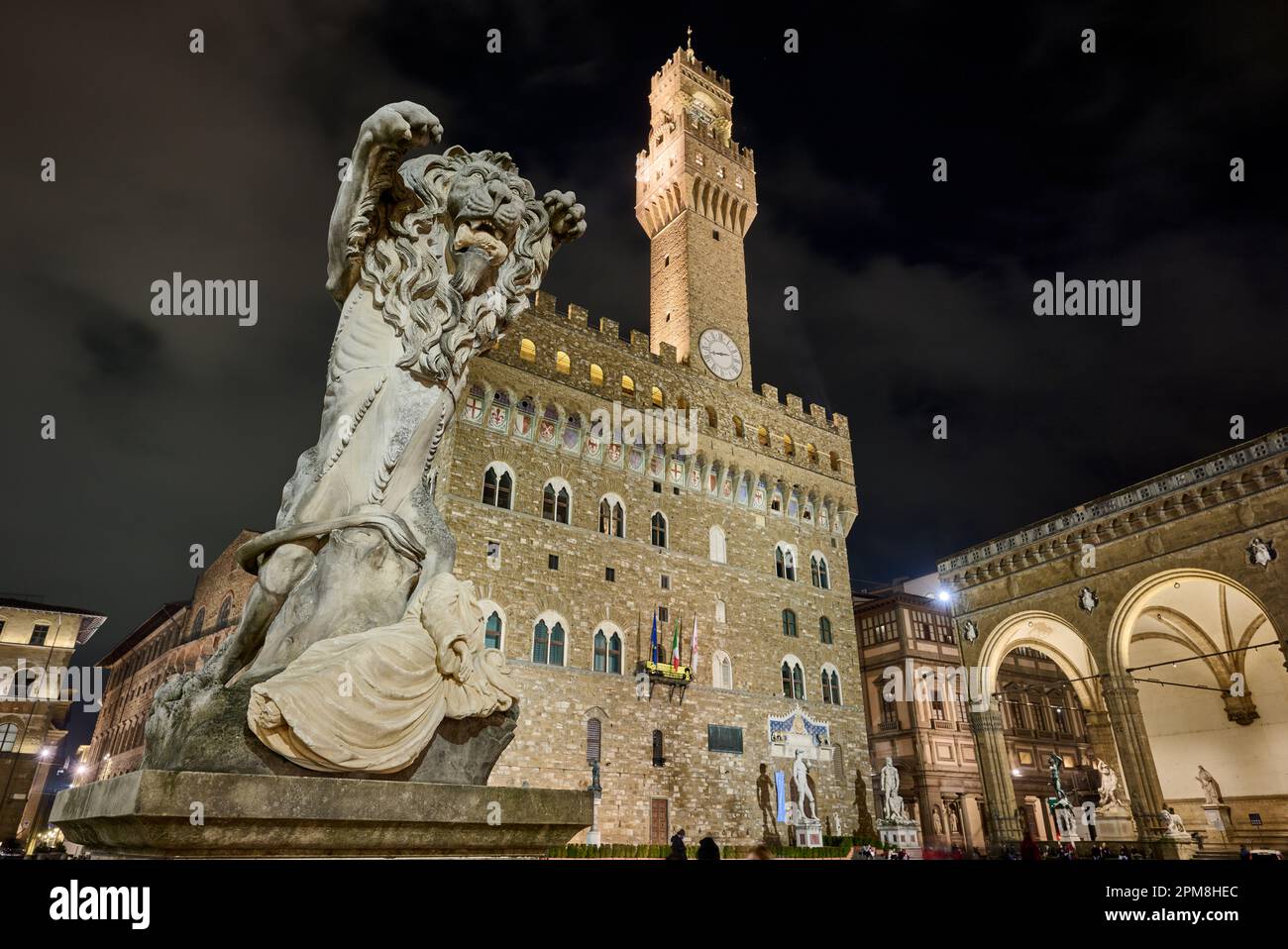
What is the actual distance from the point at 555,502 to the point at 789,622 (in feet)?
35.3

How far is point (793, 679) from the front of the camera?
27.0m

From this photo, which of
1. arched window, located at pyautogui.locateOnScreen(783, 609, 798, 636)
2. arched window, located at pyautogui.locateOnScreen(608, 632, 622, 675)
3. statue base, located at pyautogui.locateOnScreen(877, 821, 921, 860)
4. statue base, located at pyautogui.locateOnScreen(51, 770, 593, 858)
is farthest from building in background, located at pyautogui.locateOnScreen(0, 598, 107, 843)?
statue base, located at pyautogui.locateOnScreen(51, 770, 593, 858)

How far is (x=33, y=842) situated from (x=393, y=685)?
131ft

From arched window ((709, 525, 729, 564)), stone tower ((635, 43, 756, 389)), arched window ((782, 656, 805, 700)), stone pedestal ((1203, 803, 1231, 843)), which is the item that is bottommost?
stone pedestal ((1203, 803, 1231, 843))

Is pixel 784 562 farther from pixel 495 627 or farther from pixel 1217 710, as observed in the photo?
pixel 1217 710

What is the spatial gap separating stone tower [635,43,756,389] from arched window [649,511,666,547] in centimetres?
716

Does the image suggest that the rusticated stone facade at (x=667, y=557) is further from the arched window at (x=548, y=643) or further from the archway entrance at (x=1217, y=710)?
the archway entrance at (x=1217, y=710)

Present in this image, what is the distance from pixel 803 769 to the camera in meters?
24.8

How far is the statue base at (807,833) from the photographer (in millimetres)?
22875

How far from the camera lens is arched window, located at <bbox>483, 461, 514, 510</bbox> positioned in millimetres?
22250

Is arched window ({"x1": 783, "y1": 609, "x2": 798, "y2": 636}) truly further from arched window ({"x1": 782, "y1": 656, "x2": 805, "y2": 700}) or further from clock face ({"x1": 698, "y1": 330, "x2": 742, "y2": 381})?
clock face ({"x1": 698, "y1": 330, "x2": 742, "y2": 381})

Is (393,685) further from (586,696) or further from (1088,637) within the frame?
(1088,637)

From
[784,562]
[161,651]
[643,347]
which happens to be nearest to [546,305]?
[643,347]
